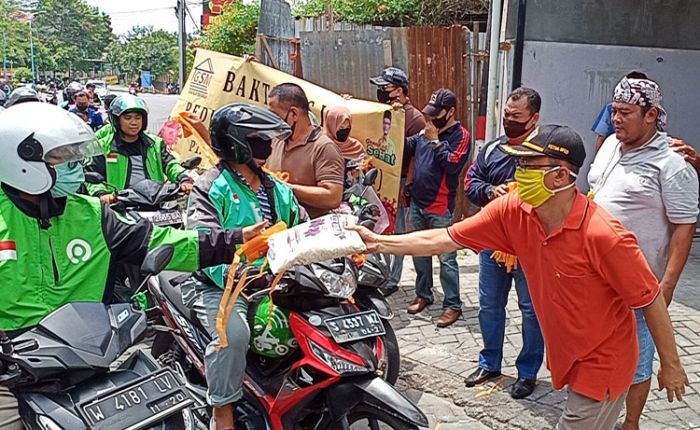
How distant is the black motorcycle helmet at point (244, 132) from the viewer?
3.14m

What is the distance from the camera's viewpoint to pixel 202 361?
130 inches

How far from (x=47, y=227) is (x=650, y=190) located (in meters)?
2.68

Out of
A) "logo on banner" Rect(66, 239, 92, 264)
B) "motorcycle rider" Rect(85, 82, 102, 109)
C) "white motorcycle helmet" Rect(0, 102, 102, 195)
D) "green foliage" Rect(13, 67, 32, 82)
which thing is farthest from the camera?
"green foliage" Rect(13, 67, 32, 82)

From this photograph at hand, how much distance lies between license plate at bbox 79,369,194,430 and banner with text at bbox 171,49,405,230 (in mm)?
3392

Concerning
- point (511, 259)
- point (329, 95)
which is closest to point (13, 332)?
point (511, 259)

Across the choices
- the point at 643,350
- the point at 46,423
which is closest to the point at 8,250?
the point at 46,423

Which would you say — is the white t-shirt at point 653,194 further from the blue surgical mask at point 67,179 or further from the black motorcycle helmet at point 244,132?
the blue surgical mask at point 67,179

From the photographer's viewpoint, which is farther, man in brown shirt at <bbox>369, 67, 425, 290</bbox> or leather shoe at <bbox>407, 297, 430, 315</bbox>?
man in brown shirt at <bbox>369, 67, 425, 290</bbox>

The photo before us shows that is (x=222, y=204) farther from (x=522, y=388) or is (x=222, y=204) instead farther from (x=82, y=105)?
(x=82, y=105)

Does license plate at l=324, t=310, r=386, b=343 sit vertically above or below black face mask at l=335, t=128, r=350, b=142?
below

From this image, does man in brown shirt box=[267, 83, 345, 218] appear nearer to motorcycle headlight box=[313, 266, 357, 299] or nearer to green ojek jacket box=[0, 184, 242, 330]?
motorcycle headlight box=[313, 266, 357, 299]

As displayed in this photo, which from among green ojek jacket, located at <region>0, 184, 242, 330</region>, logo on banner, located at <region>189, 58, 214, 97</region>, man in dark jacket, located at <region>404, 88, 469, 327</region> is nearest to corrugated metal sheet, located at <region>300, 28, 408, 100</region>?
logo on banner, located at <region>189, 58, 214, 97</region>

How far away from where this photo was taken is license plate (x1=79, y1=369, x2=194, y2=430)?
215 cm

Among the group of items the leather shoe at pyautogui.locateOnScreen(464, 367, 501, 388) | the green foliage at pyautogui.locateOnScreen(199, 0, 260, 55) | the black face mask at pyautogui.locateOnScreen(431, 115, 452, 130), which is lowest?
the leather shoe at pyautogui.locateOnScreen(464, 367, 501, 388)
